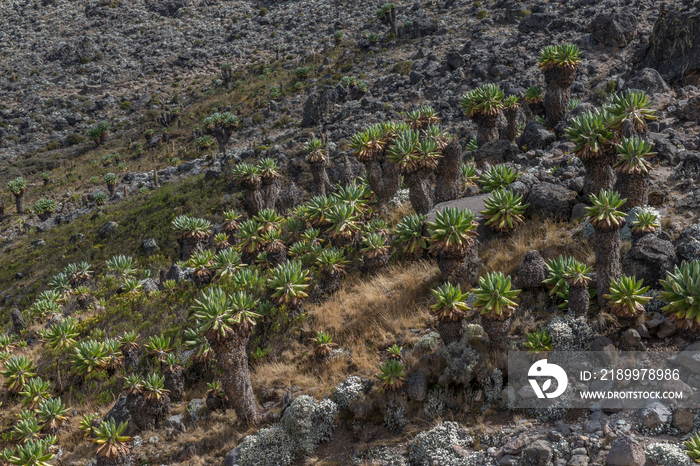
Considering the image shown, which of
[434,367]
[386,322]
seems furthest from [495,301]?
[386,322]

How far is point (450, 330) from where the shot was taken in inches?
351

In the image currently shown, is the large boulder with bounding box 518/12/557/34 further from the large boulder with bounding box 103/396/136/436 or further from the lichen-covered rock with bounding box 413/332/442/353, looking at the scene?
the large boulder with bounding box 103/396/136/436

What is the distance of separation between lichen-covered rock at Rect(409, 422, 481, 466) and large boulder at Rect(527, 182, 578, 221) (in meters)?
6.37

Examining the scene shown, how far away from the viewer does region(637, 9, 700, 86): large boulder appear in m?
17.4

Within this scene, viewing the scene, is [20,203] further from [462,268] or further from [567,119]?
[567,119]

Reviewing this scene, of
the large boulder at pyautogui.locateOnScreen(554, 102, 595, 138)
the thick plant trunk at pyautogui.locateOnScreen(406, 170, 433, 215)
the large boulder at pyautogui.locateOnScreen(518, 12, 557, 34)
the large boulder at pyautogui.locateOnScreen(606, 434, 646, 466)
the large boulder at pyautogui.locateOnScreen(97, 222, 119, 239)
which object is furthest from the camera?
the large boulder at pyautogui.locateOnScreen(518, 12, 557, 34)

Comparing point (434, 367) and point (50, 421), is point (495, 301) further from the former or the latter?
point (50, 421)

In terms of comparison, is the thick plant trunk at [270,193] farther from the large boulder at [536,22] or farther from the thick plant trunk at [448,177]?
the large boulder at [536,22]

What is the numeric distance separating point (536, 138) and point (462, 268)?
854 centimetres

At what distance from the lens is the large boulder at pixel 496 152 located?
16.7m

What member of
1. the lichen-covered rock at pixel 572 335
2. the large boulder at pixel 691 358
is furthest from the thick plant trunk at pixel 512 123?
the large boulder at pixel 691 358

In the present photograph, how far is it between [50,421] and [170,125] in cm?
4824

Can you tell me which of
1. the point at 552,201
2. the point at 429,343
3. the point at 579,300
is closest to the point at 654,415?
the point at 579,300

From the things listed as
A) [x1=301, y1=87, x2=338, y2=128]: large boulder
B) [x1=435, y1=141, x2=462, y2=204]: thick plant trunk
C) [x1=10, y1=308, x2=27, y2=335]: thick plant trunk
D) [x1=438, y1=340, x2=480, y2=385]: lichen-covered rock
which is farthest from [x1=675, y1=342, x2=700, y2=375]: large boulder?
[x1=301, y1=87, x2=338, y2=128]: large boulder
